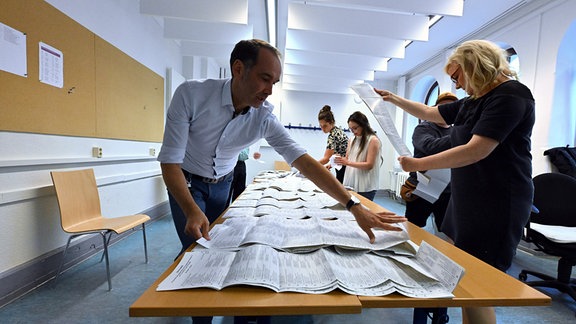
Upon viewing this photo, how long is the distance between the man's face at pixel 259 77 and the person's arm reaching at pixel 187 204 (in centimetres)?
36

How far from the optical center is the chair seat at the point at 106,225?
178 cm

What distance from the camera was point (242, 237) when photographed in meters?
0.86

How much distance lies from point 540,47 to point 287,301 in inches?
145

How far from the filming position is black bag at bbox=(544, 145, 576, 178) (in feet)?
8.09

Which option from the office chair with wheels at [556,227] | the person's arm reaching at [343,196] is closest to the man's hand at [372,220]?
the person's arm reaching at [343,196]

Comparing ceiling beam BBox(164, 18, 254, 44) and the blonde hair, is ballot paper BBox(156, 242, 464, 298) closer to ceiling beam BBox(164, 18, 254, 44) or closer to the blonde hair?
the blonde hair

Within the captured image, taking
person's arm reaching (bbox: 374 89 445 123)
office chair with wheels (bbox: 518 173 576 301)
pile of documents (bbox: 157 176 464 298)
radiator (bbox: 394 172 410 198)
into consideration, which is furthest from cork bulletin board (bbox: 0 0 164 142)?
radiator (bbox: 394 172 410 198)

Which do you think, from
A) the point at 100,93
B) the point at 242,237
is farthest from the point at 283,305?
the point at 100,93

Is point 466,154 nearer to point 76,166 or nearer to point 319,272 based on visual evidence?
point 319,272

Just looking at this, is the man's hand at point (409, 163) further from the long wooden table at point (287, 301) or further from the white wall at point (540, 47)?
the white wall at point (540, 47)

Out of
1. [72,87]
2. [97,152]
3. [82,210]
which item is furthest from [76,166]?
[72,87]

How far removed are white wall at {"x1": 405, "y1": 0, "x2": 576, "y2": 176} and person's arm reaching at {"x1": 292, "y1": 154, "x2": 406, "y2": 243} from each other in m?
2.83

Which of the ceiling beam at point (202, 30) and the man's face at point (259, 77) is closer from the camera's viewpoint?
the man's face at point (259, 77)

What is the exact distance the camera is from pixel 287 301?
1.83 feet
